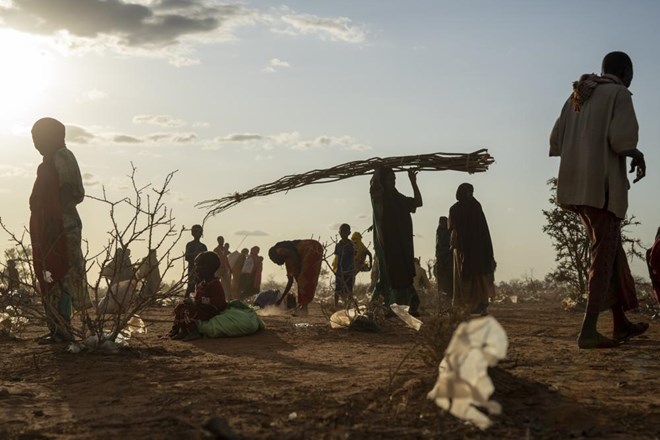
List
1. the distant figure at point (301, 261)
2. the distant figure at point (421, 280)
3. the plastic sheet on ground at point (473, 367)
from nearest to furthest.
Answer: the plastic sheet on ground at point (473, 367)
the distant figure at point (301, 261)
the distant figure at point (421, 280)

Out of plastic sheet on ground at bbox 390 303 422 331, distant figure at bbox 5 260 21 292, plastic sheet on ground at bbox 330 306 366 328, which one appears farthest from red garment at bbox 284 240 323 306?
distant figure at bbox 5 260 21 292

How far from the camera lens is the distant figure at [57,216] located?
7414 millimetres

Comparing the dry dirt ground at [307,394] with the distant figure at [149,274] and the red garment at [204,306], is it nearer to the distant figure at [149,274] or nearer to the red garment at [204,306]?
the distant figure at [149,274]

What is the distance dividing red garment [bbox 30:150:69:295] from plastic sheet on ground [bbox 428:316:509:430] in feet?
17.8

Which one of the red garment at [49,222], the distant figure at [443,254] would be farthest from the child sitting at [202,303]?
the distant figure at [443,254]

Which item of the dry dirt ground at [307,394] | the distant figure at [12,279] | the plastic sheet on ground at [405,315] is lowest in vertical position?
the dry dirt ground at [307,394]

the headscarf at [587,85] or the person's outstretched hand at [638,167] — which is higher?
the headscarf at [587,85]

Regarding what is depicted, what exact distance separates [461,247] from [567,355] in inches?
225

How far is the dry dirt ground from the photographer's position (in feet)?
11.4

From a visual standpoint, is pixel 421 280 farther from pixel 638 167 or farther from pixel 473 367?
pixel 473 367

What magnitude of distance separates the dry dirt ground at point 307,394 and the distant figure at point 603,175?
1.12 ft

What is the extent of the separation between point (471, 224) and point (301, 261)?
9.36ft

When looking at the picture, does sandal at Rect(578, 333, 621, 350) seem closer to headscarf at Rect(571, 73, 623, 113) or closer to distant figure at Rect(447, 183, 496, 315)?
headscarf at Rect(571, 73, 623, 113)

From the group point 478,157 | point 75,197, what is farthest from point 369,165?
point 75,197
